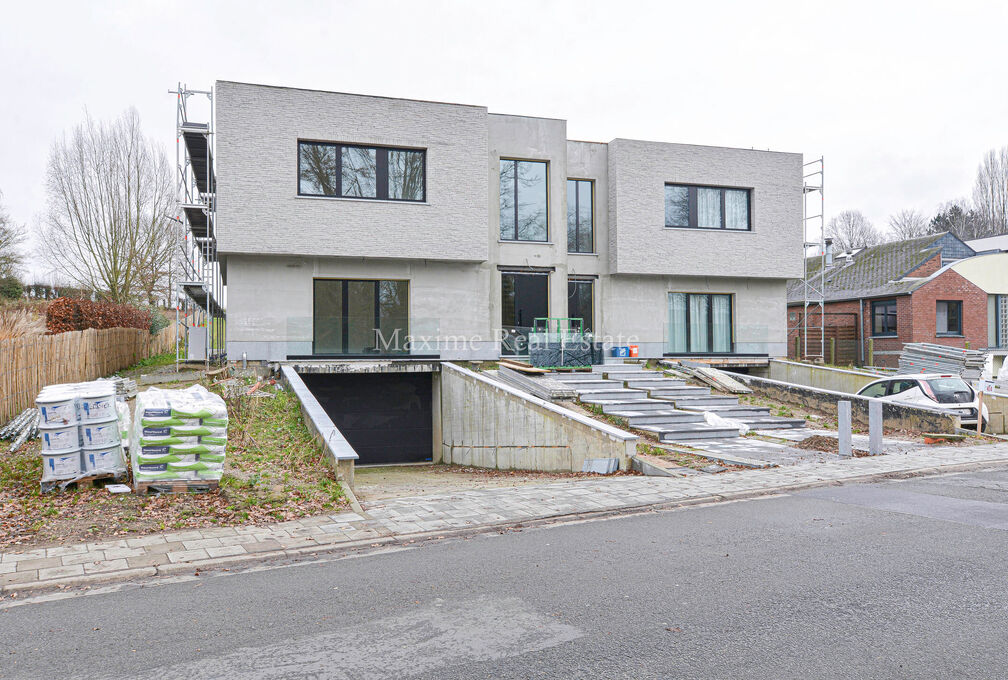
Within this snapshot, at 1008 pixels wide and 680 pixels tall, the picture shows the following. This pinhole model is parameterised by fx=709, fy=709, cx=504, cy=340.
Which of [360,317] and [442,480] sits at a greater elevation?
[360,317]

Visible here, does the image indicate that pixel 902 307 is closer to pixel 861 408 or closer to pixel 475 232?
pixel 861 408

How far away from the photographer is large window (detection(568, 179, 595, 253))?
23844 millimetres

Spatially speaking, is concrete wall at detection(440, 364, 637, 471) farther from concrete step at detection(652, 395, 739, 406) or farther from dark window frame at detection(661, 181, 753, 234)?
dark window frame at detection(661, 181, 753, 234)

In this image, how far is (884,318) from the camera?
31953 millimetres

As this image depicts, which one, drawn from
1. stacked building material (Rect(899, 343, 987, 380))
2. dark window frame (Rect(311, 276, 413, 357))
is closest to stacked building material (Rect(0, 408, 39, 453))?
dark window frame (Rect(311, 276, 413, 357))

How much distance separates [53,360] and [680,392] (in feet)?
47.3

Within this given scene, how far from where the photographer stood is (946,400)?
51.7 feet

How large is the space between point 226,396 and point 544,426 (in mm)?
6237

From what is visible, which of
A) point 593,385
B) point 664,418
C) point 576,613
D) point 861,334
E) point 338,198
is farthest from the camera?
point 861,334

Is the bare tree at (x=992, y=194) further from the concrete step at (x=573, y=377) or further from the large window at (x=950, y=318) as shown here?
the concrete step at (x=573, y=377)

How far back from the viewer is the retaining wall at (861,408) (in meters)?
15.3

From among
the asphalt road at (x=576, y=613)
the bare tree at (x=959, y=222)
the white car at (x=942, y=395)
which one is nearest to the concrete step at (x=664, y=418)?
the white car at (x=942, y=395)

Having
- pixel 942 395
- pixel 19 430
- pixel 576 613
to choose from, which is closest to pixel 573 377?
pixel 942 395

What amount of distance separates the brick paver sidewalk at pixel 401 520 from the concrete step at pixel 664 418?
3664 millimetres
